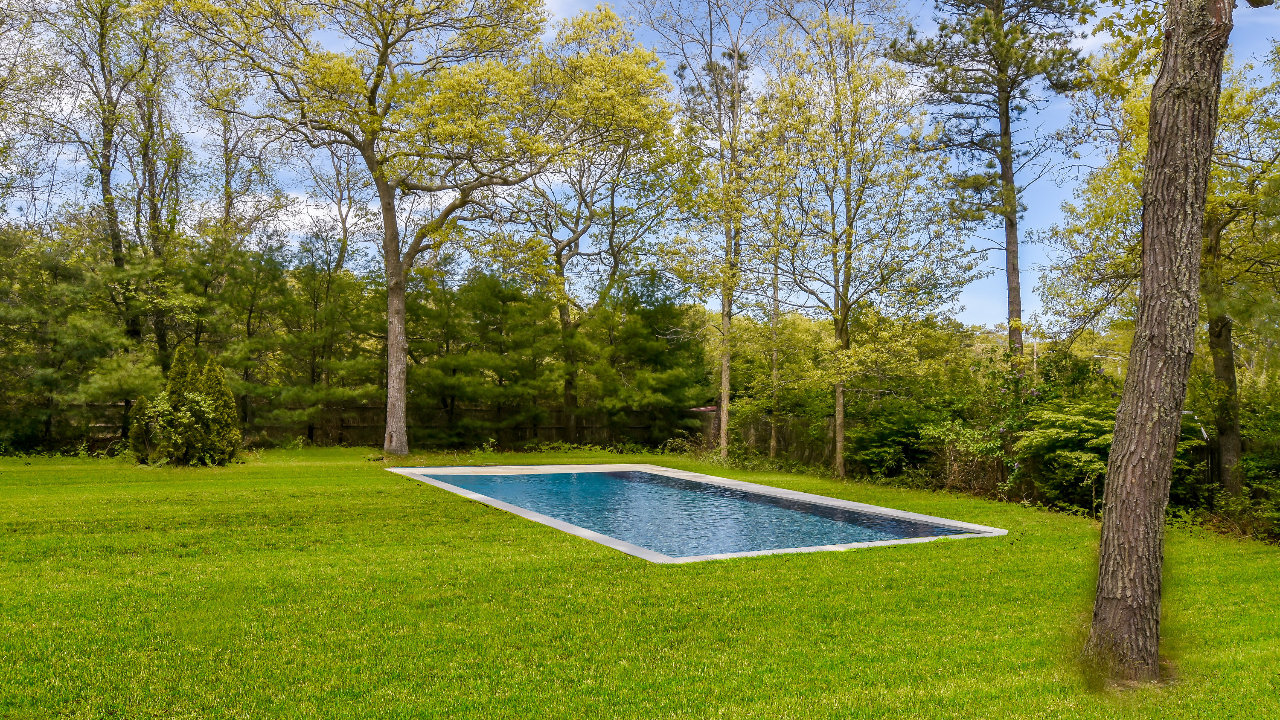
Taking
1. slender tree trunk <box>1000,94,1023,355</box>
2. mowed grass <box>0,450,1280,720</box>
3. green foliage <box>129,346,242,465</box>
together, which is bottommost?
mowed grass <box>0,450,1280,720</box>

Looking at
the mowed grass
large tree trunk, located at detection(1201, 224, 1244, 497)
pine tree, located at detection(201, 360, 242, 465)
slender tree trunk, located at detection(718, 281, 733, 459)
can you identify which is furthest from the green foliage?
large tree trunk, located at detection(1201, 224, 1244, 497)

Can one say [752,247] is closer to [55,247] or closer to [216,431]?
[216,431]

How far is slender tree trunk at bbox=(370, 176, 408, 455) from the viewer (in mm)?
16375

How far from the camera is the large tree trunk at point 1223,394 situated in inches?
350

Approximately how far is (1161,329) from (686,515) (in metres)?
7.01

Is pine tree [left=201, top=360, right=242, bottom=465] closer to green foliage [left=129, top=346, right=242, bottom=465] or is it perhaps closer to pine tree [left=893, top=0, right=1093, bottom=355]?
green foliage [left=129, top=346, right=242, bottom=465]

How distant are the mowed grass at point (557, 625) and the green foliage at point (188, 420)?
178 inches

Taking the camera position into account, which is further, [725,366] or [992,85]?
[725,366]

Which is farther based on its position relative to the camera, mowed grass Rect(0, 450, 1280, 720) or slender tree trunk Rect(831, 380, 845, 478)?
slender tree trunk Rect(831, 380, 845, 478)

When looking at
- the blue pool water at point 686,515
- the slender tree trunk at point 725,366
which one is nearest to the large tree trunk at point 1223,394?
the blue pool water at point 686,515

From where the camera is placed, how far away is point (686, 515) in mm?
9922

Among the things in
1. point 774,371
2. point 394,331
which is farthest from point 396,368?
point 774,371

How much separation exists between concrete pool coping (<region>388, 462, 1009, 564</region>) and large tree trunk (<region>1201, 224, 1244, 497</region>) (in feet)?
10.5

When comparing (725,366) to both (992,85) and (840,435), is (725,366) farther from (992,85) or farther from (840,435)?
(992,85)
